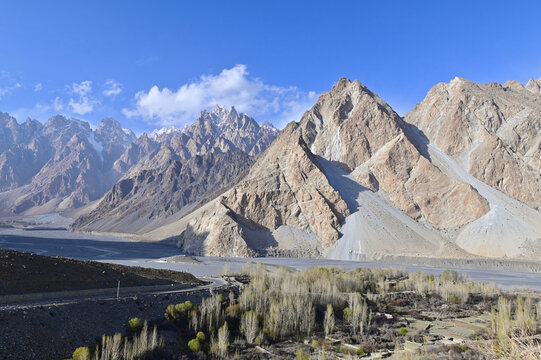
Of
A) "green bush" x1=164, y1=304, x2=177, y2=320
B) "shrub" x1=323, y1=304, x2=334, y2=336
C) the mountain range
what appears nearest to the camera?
"green bush" x1=164, y1=304, x2=177, y2=320

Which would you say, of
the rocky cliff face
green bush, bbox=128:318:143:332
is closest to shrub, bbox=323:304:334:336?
green bush, bbox=128:318:143:332

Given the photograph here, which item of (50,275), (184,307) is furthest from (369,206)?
(50,275)

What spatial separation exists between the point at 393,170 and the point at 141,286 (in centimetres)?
9967

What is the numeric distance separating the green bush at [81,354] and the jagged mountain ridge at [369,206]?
77.8 metres

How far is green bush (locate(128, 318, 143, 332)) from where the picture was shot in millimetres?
25016

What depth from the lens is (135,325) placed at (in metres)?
25.2

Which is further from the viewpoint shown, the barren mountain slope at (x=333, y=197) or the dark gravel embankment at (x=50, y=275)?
the barren mountain slope at (x=333, y=197)

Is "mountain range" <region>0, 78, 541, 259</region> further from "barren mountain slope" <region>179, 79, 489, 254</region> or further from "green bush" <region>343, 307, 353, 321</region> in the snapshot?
"green bush" <region>343, 307, 353, 321</region>

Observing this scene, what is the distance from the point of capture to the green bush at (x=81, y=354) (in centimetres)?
1927

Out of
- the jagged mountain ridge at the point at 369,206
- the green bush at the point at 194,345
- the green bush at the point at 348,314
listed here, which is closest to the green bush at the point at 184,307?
the green bush at the point at 194,345

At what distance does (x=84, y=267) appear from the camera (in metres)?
33.8

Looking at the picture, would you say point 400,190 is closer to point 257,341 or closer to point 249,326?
point 249,326

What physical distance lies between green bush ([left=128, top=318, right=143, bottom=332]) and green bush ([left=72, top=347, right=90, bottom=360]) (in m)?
5.02

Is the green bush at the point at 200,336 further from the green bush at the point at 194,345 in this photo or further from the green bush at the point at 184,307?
the green bush at the point at 184,307
